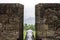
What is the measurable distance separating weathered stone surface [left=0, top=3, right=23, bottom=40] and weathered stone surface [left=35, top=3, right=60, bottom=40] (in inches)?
24.8

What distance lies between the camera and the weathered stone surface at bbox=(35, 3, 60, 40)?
20.6 feet

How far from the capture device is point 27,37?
6711 mm

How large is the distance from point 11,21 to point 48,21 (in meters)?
1.30

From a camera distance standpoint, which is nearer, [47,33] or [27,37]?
[47,33]

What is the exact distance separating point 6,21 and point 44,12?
4.51 feet

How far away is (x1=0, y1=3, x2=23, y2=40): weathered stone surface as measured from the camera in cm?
629

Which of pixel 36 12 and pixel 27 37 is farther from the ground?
pixel 36 12

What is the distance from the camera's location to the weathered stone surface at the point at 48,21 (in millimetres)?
6271

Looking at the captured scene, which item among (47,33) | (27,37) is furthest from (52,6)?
(27,37)

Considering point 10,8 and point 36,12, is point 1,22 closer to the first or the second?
point 10,8

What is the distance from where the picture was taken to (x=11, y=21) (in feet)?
20.8

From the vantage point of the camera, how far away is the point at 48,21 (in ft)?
20.8

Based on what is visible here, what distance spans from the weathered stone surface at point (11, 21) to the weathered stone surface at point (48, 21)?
2.07ft

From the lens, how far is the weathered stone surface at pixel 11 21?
248 inches
